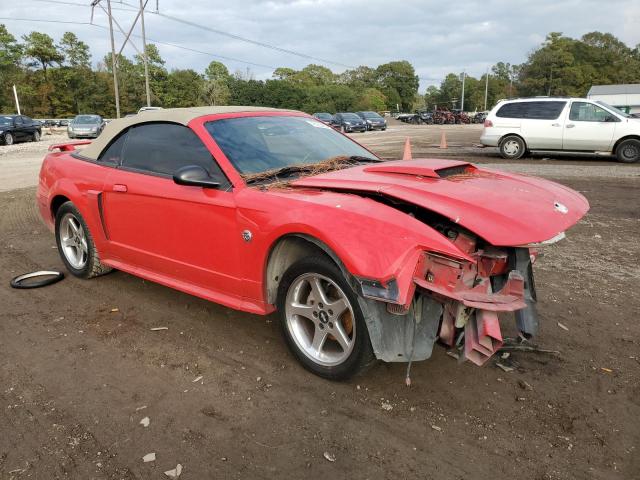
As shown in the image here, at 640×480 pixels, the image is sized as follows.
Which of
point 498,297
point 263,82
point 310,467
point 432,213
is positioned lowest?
point 310,467

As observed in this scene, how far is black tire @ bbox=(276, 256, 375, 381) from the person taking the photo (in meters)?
2.74

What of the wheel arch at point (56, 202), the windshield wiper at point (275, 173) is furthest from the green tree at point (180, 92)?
the windshield wiper at point (275, 173)

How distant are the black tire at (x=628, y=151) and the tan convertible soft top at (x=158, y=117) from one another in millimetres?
12347

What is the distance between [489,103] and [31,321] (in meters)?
124

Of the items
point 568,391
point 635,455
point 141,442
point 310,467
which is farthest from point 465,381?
point 141,442

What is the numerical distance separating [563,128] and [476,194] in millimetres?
12485

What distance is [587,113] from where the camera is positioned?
527 inches

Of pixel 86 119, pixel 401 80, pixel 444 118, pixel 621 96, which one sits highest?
pixel 401 80

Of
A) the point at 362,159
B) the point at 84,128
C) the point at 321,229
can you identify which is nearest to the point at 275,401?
the point at 321,229

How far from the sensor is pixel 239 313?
407cm

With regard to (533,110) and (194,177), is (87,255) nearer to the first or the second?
(194,177)

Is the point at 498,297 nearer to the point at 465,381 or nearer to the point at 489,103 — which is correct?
the point at 465,381

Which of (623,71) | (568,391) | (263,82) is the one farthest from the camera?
(623,71)

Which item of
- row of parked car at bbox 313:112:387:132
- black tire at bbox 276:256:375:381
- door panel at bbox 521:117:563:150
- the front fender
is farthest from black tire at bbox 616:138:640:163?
row of parked car at bbox 313:112:387:132
